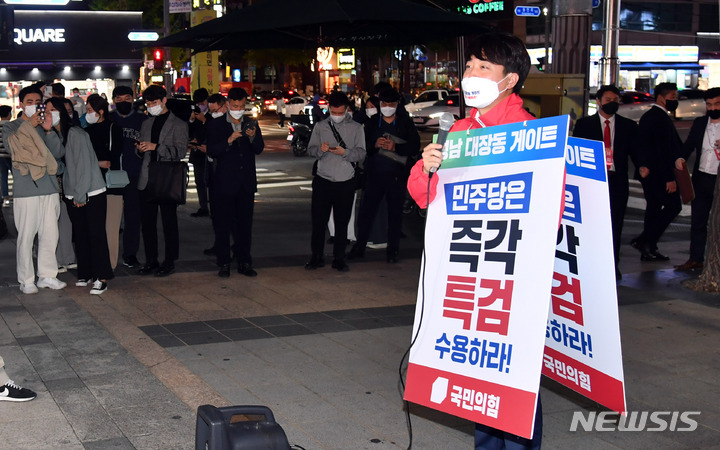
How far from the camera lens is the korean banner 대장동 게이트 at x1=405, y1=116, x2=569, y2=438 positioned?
3730mm

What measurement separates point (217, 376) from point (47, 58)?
36.5 m

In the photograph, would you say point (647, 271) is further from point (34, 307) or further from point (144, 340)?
point (34, 307)

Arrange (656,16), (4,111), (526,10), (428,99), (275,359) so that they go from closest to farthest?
(275,359)
(4,111)
(526,10)
(428,99)
(656,16)

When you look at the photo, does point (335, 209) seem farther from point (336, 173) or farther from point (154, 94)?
point (154, 94)

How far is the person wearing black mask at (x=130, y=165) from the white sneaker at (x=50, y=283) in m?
1.35

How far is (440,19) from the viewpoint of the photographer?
10992 millimetres

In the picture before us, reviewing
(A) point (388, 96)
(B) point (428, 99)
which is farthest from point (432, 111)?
(A) point (388, 96)

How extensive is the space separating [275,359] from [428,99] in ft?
126

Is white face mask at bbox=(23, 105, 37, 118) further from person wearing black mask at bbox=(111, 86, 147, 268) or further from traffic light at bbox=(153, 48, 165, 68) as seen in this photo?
traffic light at bbox=(153, 48, 165, 68)

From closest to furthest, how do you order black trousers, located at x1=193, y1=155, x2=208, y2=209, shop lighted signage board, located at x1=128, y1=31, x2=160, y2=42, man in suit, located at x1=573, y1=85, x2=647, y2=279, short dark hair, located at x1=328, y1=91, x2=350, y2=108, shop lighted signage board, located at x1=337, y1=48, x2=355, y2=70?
man in suit, located at x1=573, y1=85, x2=647, y2=279
short dark hair, located at x1=328, y1=91, x2=350, y2=108
black trousers, located at x1=193, y1=155, x2=208, y2=209
shop lighted signage board, located at x1=128, y1=31, x2=160, y2=42
shop lighted signage board, located at x1=337, y1=48, x2=355, y2=70

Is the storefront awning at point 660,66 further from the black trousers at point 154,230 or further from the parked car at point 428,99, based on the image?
the black trousers at point 154,230

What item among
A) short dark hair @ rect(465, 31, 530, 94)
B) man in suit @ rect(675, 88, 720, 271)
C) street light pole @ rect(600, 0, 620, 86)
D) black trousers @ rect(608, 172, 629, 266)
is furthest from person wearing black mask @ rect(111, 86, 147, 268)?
street light pole @ rect(600, 0, 620, 86)

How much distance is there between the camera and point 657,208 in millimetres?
11172

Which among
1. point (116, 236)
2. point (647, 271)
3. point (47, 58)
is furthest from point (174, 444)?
point (47, 58)
